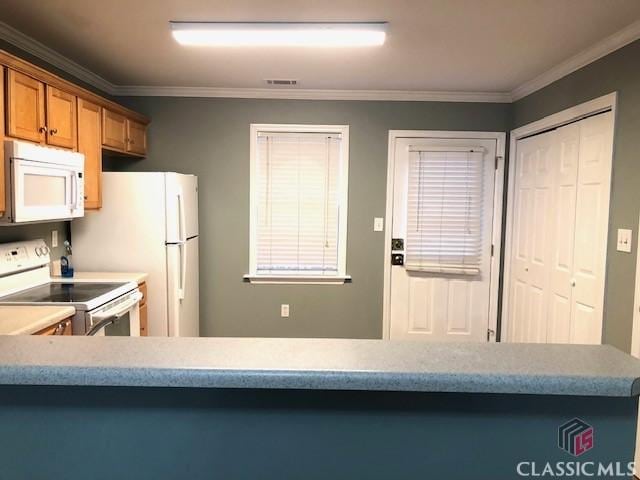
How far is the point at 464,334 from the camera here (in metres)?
3.92

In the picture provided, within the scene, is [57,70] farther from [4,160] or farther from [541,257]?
[541,257]

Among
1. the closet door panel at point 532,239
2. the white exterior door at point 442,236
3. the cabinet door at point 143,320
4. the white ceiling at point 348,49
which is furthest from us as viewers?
the white exterior door at point 442,236

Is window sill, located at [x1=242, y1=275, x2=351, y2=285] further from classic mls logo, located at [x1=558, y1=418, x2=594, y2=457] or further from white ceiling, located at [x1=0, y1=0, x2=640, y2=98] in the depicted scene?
classic mls logo, located at [x1=558, y1=418, x2=594, y2=457]

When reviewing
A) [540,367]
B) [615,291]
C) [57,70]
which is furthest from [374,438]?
[57,70]

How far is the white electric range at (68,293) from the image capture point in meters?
Result: 2.27

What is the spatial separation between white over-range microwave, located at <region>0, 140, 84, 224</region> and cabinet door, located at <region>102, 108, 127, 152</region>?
41cm

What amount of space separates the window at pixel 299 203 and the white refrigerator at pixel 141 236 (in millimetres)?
829

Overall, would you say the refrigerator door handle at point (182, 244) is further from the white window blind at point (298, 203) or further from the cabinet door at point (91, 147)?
the white window blind at point (298, 203)

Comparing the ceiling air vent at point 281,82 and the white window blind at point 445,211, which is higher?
the ceiling air vent at point 281,82

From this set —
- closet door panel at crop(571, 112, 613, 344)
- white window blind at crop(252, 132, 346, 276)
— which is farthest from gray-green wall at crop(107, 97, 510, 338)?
closet door panel at crop(571, 112, 613, 344)

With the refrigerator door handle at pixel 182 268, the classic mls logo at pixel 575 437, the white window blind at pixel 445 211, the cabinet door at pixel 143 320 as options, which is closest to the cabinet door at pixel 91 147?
the refrigerator door handle at pixel 182 268

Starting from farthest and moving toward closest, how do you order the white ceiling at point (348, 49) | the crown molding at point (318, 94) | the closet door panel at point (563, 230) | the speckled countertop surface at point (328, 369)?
the crown molding at point (318, 94)
the closet door panel at point (563, 230)
the white ceiling at point (348, 49)
the speckled countertop surface at point (328, 369)

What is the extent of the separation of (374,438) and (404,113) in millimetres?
3267

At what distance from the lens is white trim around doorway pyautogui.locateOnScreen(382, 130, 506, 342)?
376 centimetres
